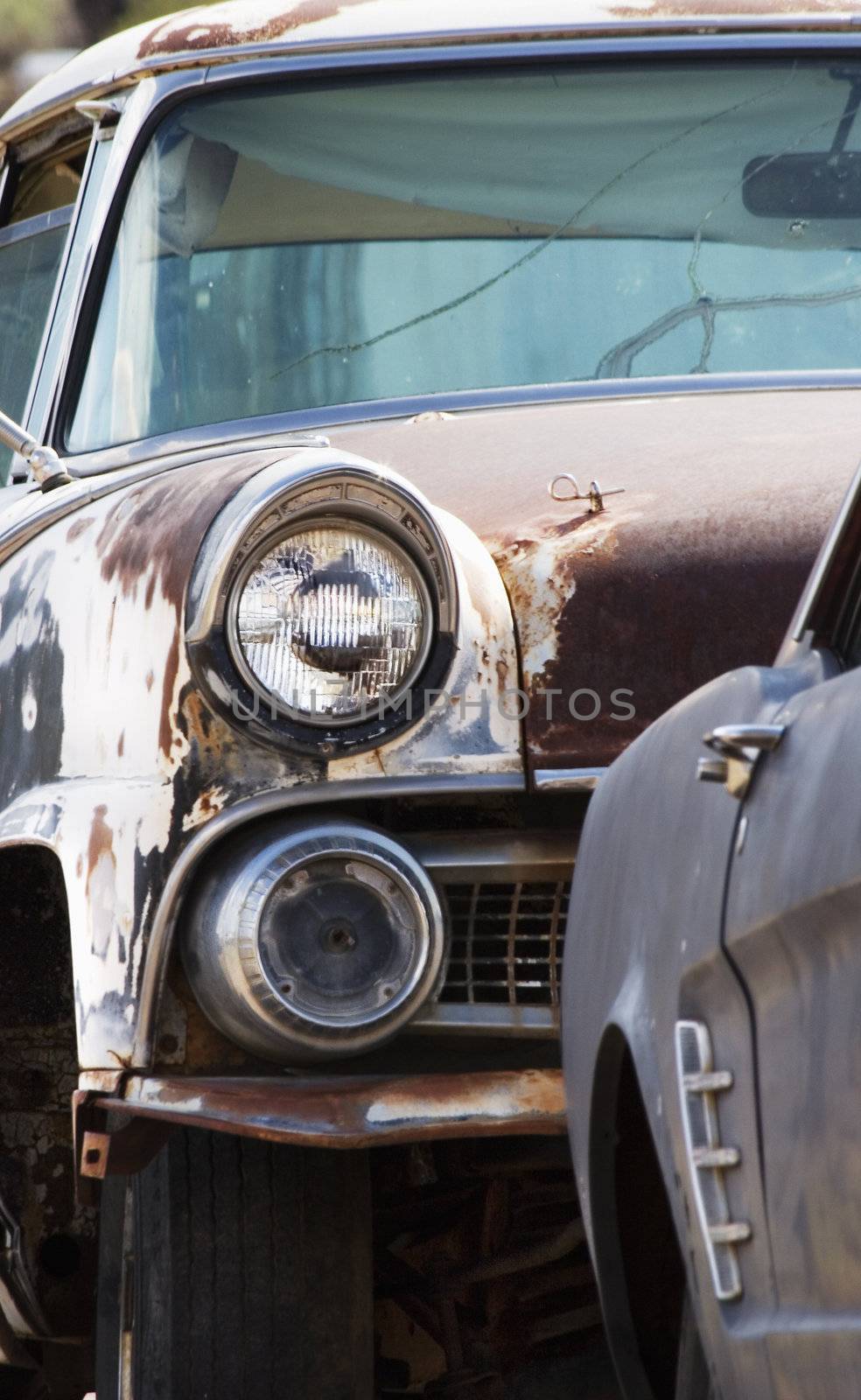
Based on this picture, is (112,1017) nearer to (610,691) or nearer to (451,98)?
(610,691)

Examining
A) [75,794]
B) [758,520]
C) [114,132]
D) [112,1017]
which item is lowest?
[112,1017]

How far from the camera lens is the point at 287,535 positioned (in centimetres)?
263

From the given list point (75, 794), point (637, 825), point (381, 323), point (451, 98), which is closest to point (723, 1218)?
point (637, 825)

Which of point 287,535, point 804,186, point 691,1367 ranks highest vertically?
point 804,186

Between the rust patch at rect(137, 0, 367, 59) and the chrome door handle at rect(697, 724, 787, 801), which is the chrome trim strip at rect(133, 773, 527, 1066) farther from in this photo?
the rust patch at rect(137, 0, 367, 59)

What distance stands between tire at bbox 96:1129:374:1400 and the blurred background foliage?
19837 mm

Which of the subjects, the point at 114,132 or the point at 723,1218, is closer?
the point at 723,1218

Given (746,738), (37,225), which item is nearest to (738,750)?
(746,738)

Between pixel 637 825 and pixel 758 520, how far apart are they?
0.75m

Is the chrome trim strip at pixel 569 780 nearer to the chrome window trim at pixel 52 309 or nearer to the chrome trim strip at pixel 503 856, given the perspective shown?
the chrome trim strip at pixel 503 856

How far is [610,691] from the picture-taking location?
104 inches

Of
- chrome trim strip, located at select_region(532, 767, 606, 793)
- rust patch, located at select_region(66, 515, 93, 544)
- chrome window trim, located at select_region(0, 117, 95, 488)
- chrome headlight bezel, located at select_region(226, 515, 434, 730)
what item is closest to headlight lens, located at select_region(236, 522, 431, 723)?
chrome headlight bezel, located at select_region(226, 515, 434, 730)

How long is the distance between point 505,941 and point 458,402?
1230 millimetres

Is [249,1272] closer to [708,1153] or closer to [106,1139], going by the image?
[106,1139]
